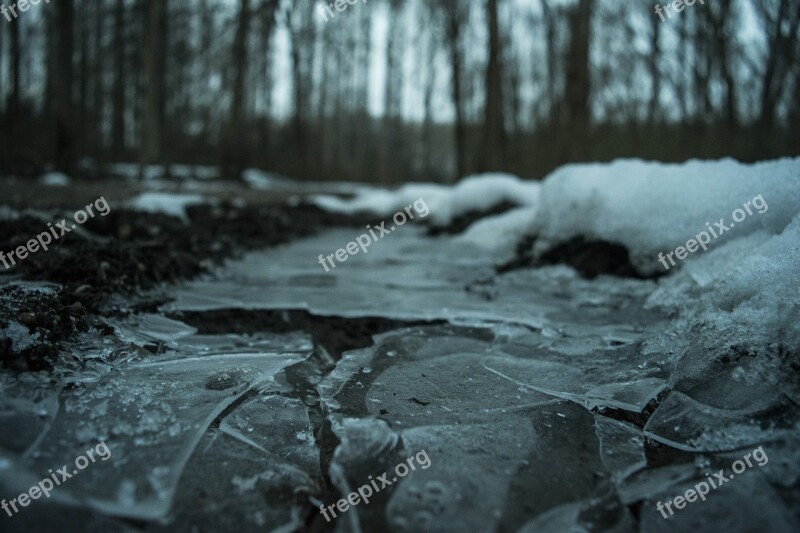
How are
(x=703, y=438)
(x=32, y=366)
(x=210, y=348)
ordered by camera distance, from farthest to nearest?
(x=210, y=348) → (x=32, y=366) → (x=703, y=438)

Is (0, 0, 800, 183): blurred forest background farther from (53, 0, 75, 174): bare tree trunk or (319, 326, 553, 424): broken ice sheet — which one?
(319, 326, 553, 424): broken ice sheet

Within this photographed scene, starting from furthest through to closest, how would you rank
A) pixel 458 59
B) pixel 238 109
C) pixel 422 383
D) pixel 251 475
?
1. pixel 458 59
2. pixel 238 109
3. pixel 422 383
4. pixel 251 475

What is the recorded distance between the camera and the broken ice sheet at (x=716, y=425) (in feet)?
3.43

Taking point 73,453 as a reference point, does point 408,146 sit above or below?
above

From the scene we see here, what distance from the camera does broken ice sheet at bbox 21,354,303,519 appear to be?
2.95 feet

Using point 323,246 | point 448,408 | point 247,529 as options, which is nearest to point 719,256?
point 448,408

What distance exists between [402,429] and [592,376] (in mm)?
656

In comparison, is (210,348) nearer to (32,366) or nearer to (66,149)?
(32,366)

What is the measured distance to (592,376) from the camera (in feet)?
4.81

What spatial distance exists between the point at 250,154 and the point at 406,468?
18211 millimetres

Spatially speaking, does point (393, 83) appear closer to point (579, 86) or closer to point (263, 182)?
point (263, 182)

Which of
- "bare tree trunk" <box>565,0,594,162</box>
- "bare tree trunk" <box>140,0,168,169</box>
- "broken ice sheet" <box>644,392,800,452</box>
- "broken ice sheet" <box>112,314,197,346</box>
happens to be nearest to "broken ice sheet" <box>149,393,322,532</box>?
"broken ice sheet" <box>112,314,197,346</box>

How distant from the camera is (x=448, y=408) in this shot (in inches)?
50.7

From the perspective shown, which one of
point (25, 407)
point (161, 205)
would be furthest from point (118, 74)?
point (25, 407)
